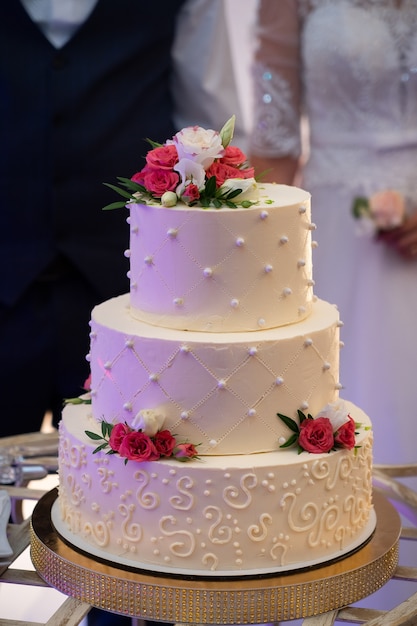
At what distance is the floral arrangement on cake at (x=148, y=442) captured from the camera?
1.89m

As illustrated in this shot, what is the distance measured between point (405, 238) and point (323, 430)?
4.44ft

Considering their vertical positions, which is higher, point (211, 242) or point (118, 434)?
point (211, 242)

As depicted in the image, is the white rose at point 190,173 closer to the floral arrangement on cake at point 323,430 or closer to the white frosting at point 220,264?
the white frosting at point 220,264

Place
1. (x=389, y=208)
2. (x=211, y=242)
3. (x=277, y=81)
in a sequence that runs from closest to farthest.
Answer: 1. (x=211, y=242)
2. (x=389, y=208)
3. (x=277, y=81)

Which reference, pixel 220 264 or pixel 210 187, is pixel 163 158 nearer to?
pixel 210 187

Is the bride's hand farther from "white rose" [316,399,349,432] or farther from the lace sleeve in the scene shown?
"white rose" [316,399,349,432]

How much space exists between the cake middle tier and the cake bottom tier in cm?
5

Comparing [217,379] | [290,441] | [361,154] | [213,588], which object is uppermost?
[361,154]

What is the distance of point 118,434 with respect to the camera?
6.32 ft

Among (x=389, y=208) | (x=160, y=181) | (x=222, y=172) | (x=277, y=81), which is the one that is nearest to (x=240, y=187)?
(x=222, y=172)

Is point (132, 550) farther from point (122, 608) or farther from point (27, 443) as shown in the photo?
point (27, 443)

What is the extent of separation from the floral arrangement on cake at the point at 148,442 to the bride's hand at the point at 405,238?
1.48 m

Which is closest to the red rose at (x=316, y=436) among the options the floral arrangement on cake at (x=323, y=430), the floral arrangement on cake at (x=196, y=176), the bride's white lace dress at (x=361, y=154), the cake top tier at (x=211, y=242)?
the floral arrangement on cake at (x=323, y=430)

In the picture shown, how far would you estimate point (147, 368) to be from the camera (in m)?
1.93
